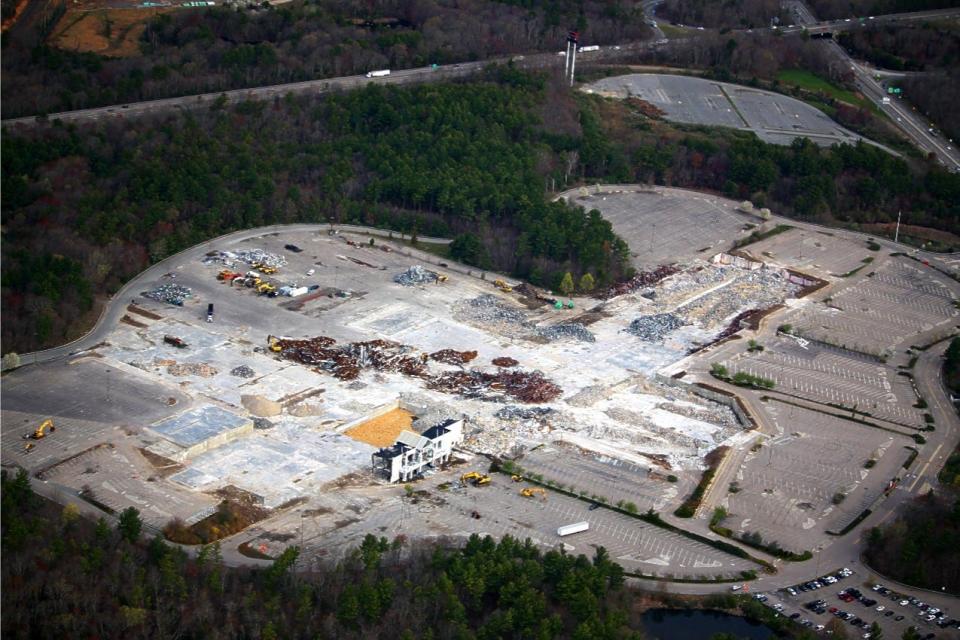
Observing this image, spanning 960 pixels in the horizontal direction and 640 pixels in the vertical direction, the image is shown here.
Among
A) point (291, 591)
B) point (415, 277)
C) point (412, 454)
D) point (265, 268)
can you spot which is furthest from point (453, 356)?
point (291, 591)

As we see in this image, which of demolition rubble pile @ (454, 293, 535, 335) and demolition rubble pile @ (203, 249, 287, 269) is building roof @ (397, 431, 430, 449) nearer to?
demolition rubble pile @ (454, 293, 535, 335)

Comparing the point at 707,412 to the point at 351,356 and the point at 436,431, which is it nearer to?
the point at 436,431

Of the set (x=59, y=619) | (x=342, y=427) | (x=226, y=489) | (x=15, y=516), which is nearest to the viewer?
(x=59, y=619)

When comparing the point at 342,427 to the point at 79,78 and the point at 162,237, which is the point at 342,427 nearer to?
the point at 162,237

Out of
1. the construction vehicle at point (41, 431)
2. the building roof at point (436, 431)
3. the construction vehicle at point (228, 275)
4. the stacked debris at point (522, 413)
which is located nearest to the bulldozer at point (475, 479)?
the building roof at point (436, 431)

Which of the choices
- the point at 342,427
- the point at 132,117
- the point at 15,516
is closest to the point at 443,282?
the point at 342,427

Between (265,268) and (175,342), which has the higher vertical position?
(265,268)
